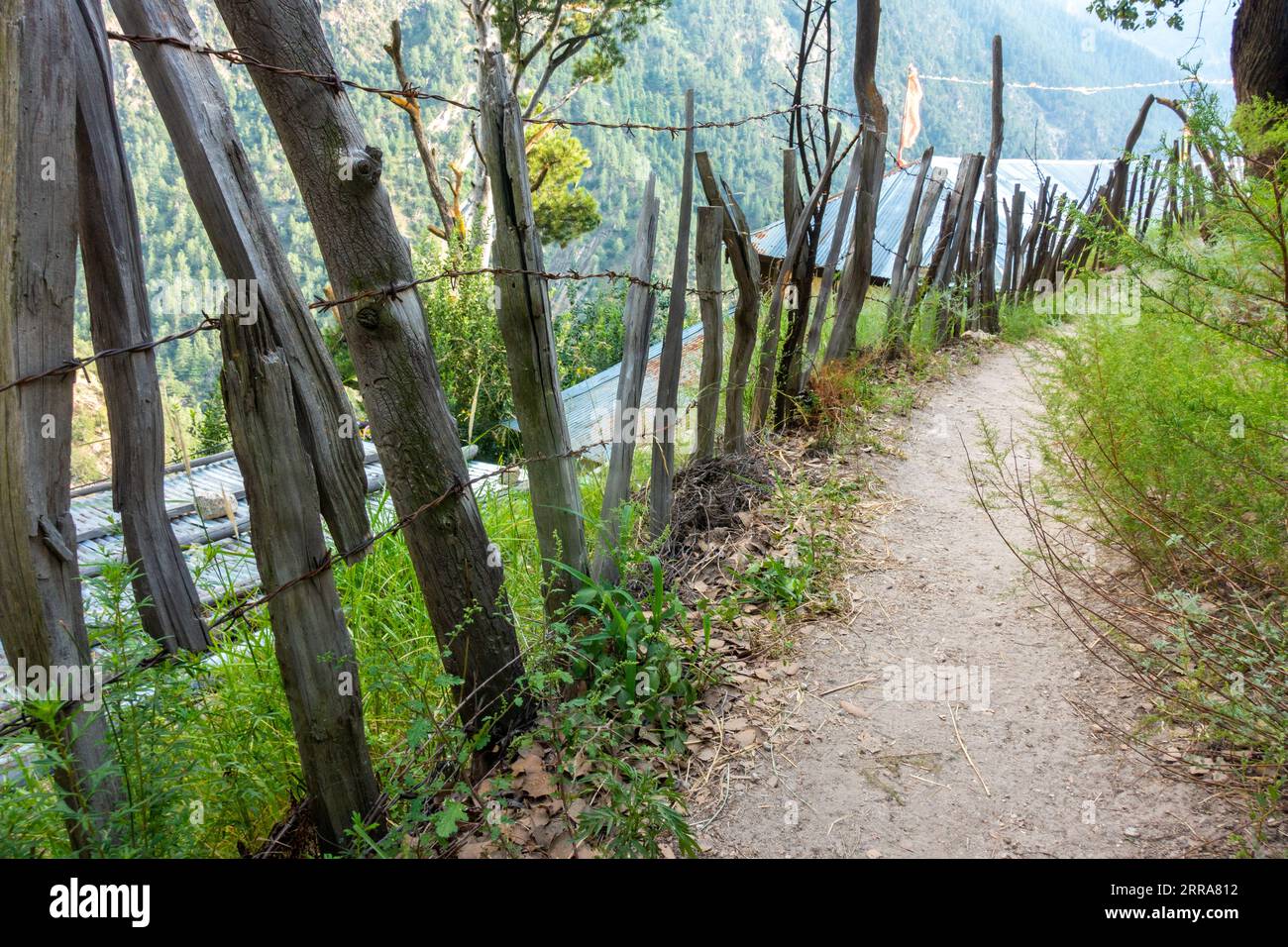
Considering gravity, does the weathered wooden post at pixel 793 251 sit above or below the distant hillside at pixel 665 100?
below

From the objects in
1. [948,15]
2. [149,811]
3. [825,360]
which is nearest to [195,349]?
[825,360]

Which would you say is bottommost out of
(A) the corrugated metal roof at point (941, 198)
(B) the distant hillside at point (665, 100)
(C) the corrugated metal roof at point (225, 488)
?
(C) the corrugated metal roof at point (225, 488)

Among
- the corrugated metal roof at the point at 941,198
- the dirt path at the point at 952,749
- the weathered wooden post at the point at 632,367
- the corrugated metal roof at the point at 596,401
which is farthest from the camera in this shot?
the corrugated metal roof at the point at 941,198

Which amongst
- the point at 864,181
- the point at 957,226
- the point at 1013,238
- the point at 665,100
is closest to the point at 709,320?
the point at 864,181

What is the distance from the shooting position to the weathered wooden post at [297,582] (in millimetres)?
1537

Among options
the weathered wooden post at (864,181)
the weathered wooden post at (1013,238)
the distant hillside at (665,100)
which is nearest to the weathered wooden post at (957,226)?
the weathered wooden post at (1013,238)

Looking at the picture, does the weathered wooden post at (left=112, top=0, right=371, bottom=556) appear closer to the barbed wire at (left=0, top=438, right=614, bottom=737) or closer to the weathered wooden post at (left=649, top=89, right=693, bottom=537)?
the barbed wire at (left=0, top=438, right=614, bottom=737)

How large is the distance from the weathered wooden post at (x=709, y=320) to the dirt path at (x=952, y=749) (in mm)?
935

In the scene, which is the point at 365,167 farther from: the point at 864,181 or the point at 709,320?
the point at 864,181

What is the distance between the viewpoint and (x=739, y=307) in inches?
150

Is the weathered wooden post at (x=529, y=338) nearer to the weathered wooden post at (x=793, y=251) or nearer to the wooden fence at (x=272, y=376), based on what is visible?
the wooden fence at (x=272, y=376)

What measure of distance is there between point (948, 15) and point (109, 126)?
7327 cm

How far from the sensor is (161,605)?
1.76 meters

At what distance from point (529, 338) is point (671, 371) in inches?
38.4
